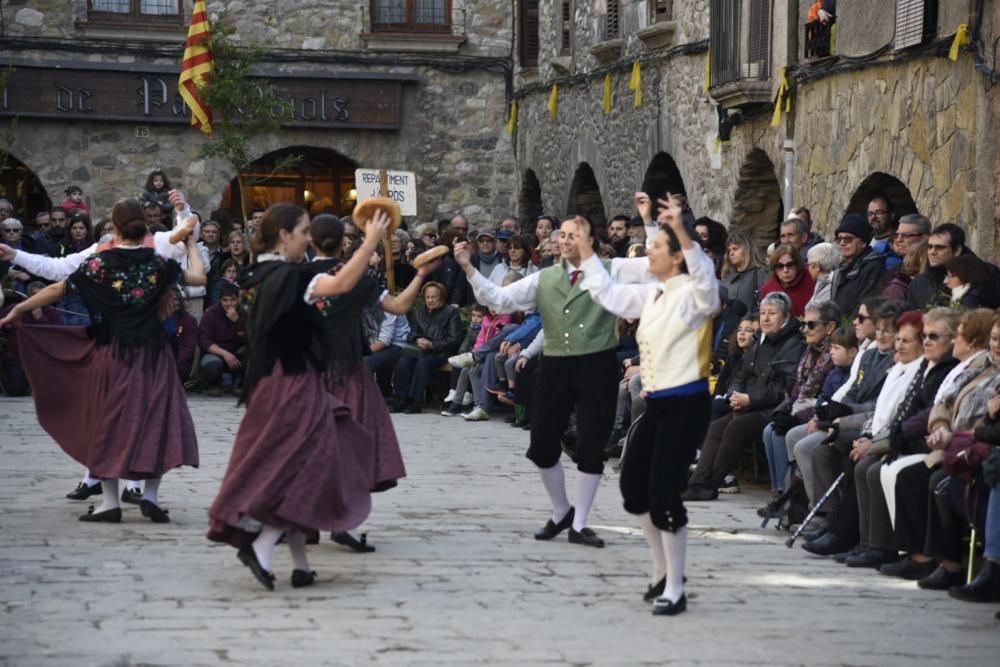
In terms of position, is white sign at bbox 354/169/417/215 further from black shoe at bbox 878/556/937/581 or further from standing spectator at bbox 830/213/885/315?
black shoe at bbox 878/556/937/581

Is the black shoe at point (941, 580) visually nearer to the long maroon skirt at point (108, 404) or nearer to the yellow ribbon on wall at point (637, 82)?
the long maroon skirt at point (108, 404)

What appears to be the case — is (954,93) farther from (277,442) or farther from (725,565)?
(277,442)

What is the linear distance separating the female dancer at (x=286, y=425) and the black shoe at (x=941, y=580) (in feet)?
8.48

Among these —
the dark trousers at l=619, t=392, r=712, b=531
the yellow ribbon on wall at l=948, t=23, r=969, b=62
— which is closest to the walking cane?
the dark trousers at l=619, t=392, r=712, b=531

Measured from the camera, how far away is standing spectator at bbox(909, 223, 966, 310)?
10.1 m

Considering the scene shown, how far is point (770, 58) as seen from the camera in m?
15.6

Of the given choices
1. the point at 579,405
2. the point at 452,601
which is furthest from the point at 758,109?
the point at 452,601

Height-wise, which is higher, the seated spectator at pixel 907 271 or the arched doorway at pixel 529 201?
the arched doorway at pixel 529 201

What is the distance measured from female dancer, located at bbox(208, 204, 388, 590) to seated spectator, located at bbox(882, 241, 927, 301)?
13.3 ft

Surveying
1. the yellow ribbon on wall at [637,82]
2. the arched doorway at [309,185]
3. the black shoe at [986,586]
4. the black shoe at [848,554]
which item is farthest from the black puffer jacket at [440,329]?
the arched doorway at [309,185]

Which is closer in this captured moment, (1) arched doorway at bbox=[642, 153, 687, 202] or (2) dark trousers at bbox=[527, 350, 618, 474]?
(2) dark trousers at bbox=[527, 350, 618, 474]

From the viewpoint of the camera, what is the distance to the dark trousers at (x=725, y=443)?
10383mm

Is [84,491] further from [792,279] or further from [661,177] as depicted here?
[661,177]

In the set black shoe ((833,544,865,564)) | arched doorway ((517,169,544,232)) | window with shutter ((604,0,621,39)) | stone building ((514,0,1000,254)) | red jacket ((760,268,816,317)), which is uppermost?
window with shutter ((604,0,621,39))
